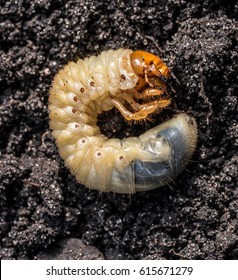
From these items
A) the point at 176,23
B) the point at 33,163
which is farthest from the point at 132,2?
the point at 33,163

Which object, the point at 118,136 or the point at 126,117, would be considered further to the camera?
the point at 118,136

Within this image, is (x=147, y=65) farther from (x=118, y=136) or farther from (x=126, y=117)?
(x=118, y=136)

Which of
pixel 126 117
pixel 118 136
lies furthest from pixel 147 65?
pixel 118 136

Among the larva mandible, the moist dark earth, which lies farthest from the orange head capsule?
the moist dark earth

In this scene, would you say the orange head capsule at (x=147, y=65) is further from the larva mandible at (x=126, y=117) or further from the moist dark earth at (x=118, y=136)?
the moist dark earth at (x=118, y=136)

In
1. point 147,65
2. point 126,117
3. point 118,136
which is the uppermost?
point 147,65

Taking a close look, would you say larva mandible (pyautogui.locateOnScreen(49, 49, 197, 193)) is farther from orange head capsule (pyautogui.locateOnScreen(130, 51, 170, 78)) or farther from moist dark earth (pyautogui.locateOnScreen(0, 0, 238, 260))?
moist dark earth (pyautogui.locateOnScreen(0, 0, 238, 260))
